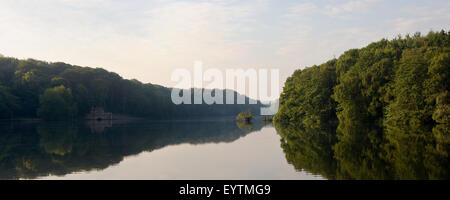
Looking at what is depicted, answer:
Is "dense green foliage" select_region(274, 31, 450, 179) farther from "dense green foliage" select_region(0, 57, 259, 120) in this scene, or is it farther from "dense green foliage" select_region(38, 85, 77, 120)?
"dense green foliage" select_region(0, 57, 259, 120)

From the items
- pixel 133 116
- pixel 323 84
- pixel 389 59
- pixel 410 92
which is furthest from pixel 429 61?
pixel 133 116

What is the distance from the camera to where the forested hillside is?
5109cm

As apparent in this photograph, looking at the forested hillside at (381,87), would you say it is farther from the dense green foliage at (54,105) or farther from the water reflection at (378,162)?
the dense green foliage at (54,105)

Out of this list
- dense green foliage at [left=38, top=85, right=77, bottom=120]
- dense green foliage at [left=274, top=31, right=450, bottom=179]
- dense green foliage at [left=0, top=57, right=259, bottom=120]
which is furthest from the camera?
dense green foliage at [left=0, top=57, right=259, bottom=120]

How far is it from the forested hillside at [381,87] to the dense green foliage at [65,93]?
68.3m

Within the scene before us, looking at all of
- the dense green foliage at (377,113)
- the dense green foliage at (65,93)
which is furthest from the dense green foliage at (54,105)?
the dense green foliage at (377,113)

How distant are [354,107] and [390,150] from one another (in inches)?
1671

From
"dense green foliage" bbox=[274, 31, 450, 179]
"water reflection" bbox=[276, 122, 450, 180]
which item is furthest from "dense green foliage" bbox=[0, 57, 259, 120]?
"water reflection" bbox=[276, 122, 450, 180]

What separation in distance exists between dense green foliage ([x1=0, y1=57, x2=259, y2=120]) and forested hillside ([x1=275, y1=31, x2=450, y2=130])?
6829 centimetres

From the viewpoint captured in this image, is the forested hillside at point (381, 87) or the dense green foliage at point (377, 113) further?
the forested hillside at point (381, 87)

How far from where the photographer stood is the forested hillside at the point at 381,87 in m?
51.1

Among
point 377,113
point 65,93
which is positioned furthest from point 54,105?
point 377,113

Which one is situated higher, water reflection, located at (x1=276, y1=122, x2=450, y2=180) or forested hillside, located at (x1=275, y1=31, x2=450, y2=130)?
forested hillside, located at (x1=275, y1=31, x2=450, y2=130)

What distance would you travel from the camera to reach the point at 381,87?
201 ft
